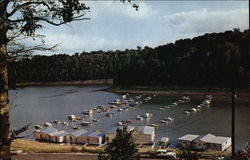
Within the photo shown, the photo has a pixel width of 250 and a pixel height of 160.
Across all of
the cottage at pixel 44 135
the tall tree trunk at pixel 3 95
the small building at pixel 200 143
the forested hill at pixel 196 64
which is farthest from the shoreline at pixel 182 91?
the tall tree trunk at pixel 3 95

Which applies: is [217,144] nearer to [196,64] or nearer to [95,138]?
[95,138]

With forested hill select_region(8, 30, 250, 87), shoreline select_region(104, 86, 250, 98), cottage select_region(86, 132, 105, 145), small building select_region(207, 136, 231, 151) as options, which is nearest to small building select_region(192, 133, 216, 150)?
small building select_region(207, 136, 231, 151)

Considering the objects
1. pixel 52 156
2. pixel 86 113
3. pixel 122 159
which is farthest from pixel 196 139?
pixel 86 113

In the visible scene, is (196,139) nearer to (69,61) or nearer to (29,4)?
(29,4)

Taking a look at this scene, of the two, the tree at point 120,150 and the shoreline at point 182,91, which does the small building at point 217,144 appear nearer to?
the tree at point 120,150

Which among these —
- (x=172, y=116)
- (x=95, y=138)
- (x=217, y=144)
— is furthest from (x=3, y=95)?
(x=172, y=116)

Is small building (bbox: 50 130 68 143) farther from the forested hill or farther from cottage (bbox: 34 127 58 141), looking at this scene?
the forested hill

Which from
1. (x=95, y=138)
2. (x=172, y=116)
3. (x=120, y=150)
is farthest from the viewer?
(x=172, y=116)

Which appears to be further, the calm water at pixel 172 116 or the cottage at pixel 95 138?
the calm water at pixel 172 116
